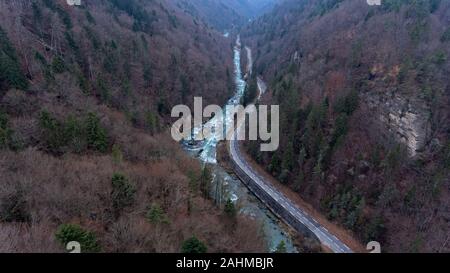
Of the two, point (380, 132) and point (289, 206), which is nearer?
point (289, 206)

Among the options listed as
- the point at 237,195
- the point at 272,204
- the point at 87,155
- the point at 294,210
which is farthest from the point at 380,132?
the point at 87,155

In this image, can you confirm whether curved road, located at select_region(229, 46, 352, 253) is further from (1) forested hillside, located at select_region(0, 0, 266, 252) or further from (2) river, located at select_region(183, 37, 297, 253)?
(1) forested hillside, located at select_region(0, 0, 266, 252)

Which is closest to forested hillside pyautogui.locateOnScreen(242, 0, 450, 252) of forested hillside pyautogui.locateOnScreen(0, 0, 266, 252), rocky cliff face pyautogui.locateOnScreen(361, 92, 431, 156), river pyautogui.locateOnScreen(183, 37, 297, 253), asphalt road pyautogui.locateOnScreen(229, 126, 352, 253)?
rocky cliff face pyautogui.locateOnScreen(361, 92, 431, 156)

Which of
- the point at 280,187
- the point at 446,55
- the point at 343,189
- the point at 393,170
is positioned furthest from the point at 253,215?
the point at 446,55

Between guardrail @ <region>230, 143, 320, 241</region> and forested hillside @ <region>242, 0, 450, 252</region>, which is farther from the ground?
forested hillside @ <region>242, 0, 450, 252</region>

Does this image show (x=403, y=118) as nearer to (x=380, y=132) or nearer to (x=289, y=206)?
(x=380, y=132)

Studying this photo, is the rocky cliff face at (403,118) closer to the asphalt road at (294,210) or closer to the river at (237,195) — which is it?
the asphalt road at (294,210)
